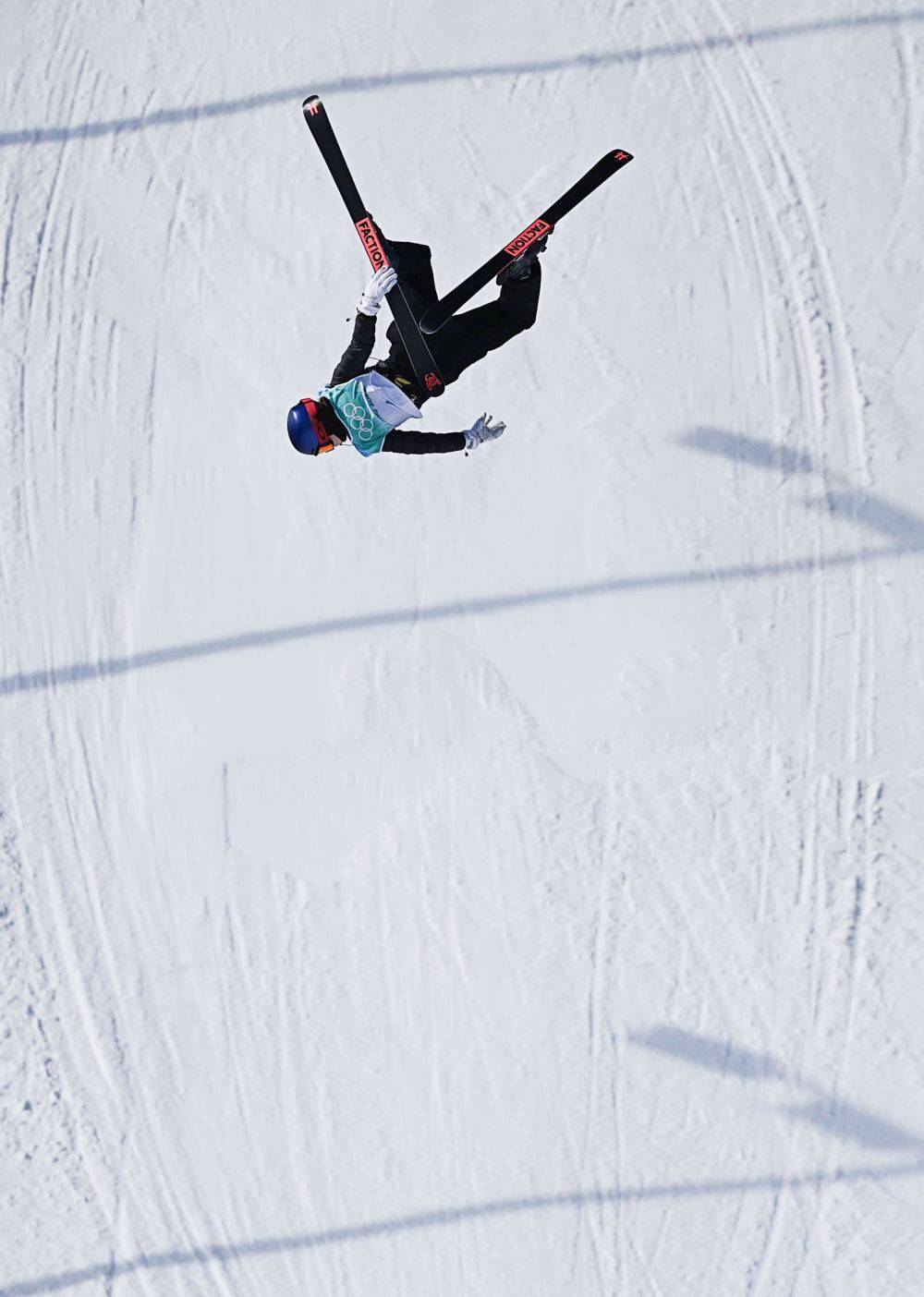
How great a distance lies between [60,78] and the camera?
22.3ft

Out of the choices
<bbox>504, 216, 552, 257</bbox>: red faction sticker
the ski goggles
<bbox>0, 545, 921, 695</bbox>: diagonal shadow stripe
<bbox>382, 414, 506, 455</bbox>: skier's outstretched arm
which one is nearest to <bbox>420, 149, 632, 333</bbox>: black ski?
<bbox>504, 216, 552, 257</bbox>: red faction sticker

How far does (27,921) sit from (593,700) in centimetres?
316

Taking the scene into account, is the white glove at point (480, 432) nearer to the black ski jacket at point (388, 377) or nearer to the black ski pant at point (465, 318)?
the black ski jacket at point (388, 377)

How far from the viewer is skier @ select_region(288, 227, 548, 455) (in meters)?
5.40

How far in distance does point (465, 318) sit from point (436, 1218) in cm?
441

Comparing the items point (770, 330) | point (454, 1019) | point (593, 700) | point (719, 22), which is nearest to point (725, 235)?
point (770, 330)

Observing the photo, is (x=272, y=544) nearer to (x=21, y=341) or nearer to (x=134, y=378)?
(x=134, y=378)

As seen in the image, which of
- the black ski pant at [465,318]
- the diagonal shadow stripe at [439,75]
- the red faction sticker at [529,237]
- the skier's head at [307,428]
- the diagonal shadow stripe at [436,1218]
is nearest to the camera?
the skier's head at [307,428]

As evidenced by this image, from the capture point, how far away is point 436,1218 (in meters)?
6.15

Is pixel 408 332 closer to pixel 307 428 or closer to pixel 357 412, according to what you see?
pixel 357 412

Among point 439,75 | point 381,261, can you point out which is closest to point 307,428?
point 381,261

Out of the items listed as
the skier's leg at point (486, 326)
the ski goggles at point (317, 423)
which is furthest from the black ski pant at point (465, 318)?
the ski goggles at point (317, 423)

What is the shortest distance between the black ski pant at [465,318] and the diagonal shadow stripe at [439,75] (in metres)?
1.38

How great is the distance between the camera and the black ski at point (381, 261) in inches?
217
